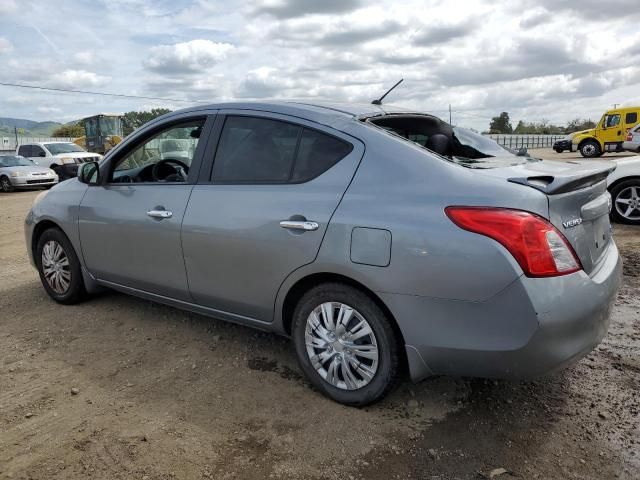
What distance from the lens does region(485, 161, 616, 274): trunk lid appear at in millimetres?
2475

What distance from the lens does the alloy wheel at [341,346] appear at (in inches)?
110

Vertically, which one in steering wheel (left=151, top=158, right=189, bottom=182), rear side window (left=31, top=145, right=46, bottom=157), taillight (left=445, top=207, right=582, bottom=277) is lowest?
taillight (left=445, top=207, right=582, bottom=277)

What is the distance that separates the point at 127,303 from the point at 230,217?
202 centimetres

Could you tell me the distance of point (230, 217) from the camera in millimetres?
3236

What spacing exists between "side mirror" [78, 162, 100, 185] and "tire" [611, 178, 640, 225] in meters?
7.27

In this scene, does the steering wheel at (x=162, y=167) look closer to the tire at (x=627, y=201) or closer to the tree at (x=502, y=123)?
the tire at (x=627, y=201)

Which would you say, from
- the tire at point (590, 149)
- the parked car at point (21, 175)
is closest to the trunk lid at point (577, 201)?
the parked car at point (21, 175)

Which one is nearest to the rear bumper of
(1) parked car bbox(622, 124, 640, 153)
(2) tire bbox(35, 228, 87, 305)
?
(2) tire bbox(35, 228, 87, 305)

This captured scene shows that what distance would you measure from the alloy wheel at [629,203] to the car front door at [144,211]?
695 centimetres

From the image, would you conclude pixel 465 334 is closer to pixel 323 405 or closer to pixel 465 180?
pixel 465 180

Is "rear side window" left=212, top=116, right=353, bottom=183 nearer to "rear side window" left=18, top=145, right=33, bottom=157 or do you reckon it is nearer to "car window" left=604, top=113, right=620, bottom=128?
"rear side window" left=18, top=145, right=33, bottom=157

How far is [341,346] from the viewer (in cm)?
289

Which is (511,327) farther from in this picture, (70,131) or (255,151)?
(70,131)

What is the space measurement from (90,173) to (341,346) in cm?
263
